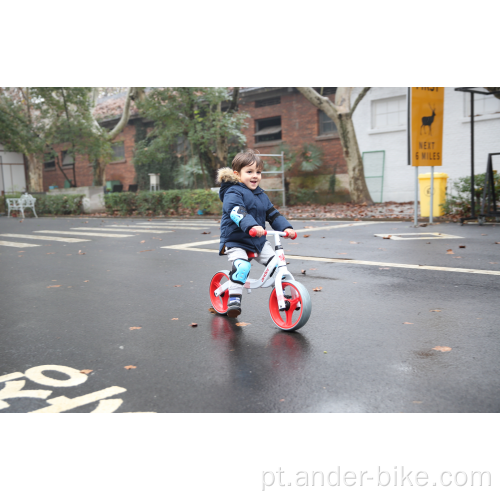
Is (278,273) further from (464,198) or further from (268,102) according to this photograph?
(268,102)

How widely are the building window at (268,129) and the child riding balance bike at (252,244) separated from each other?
22.0 m

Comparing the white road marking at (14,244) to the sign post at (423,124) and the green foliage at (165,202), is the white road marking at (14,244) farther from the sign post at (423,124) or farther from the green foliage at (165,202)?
the sign post at (423,124)

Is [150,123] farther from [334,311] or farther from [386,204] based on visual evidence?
[334,311]

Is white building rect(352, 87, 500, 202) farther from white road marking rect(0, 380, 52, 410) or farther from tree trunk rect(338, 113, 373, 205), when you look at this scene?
white road marking rect(0, 380, 52, 410)

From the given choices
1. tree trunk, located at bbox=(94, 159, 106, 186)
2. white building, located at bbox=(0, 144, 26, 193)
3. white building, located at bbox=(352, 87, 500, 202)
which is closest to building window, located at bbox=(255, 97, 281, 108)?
white building, located at bbox=(352, 87, 500, 202)

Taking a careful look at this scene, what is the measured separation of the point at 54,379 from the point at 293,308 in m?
1.77

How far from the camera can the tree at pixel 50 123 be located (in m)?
25.5

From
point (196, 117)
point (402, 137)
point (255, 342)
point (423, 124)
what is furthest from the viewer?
point (402, 137)

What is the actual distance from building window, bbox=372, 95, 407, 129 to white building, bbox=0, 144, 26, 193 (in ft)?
84.8

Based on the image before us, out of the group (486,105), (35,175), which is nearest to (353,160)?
(486,105)

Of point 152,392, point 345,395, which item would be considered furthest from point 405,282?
point 152,392

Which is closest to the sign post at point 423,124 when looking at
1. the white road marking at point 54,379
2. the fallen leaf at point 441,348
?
the fallen leaf at point 441,348

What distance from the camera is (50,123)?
90.9 ft

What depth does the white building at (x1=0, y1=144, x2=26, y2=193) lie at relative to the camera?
3734cm
